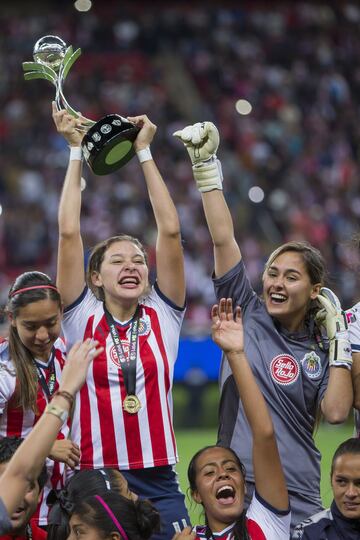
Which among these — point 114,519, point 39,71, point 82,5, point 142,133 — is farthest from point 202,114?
point 114,519

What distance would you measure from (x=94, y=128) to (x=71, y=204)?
12.3 inches

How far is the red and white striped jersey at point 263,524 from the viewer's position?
3387 millimetres

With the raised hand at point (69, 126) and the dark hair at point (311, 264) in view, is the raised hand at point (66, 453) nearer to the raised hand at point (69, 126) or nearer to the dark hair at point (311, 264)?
the dark hair at point (311, 264)

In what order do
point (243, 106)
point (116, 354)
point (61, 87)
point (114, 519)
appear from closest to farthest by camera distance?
point (114, 519), point (116, 354), point (61, 87), point (243, 106)

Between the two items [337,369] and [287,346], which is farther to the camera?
[287,346]

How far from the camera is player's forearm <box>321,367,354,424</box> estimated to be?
366cm

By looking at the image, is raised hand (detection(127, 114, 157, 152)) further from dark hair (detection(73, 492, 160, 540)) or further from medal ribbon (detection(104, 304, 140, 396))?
dark hair (detection(73, 492, 160, 540))

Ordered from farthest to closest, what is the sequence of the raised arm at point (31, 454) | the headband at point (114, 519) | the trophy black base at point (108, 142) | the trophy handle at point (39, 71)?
the trophy handle at point (39, 71) → the trophy black base at point (108, 142) → the headband at point (114, 519) → the raised arm at point (31, 454)

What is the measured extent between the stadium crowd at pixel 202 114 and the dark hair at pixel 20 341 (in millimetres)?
6798

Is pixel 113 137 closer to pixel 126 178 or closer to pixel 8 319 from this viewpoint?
pixel 8 319

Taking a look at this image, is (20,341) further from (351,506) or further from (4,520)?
(351,506)

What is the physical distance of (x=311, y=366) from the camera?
3.87 metres

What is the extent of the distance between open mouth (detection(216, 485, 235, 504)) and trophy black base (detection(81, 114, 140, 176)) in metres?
1.37

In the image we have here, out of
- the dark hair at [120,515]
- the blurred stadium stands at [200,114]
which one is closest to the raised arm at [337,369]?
the dark hair at [120,515]
